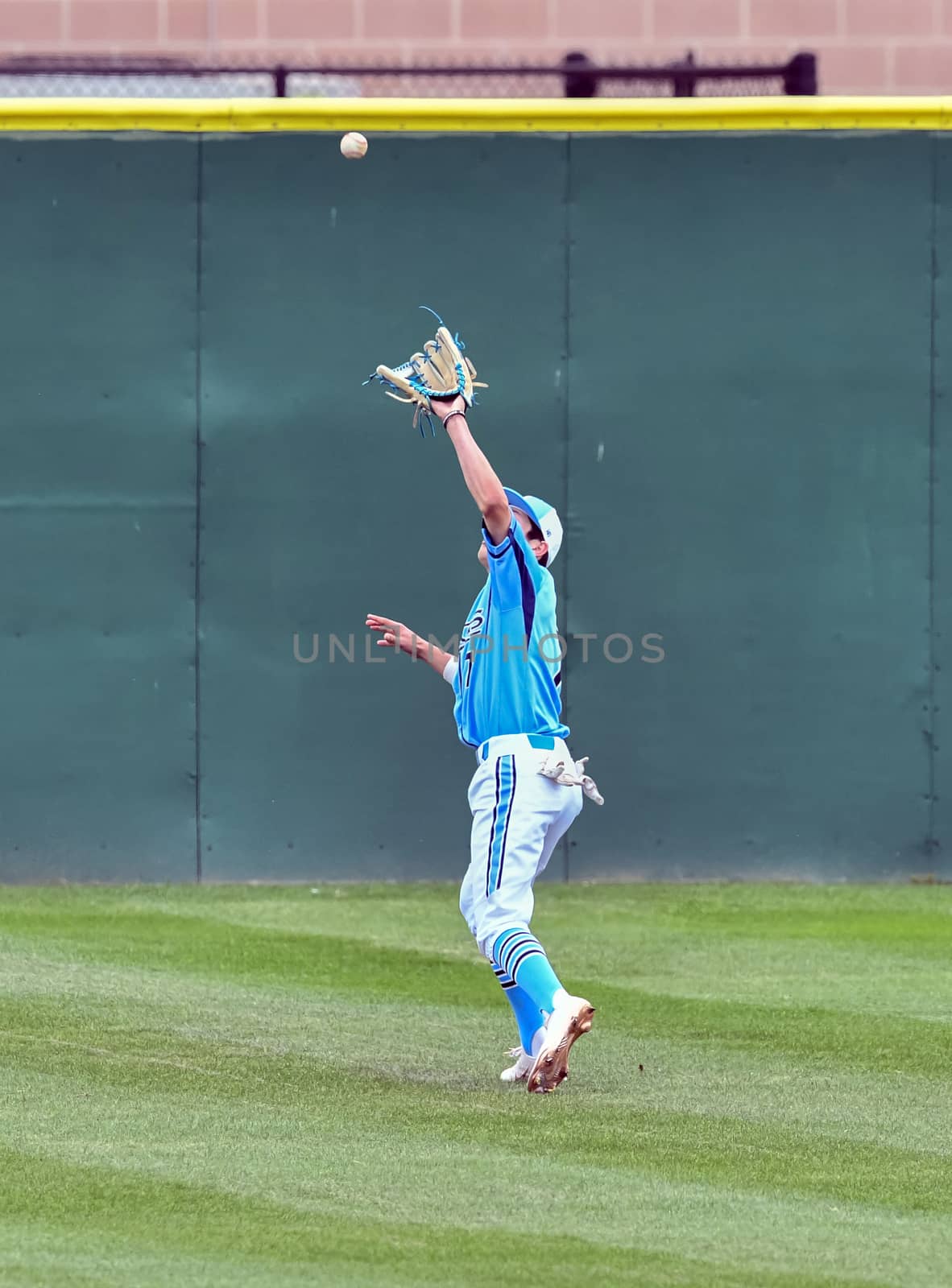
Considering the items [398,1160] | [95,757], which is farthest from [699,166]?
[398,1160]

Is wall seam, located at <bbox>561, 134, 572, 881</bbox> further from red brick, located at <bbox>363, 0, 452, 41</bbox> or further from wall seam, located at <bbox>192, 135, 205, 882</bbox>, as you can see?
wall seam, located at <bbox>192, 135, 205, 882</bbox>

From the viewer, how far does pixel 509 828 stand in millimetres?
6434

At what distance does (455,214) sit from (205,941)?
15.0 ft

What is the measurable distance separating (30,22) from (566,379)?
4162mm

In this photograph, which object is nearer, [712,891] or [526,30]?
[712,891]

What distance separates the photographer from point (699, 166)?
11391 millimetres

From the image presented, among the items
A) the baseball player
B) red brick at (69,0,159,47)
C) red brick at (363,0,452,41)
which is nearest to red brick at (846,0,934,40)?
red brick at (363,0,452,41)

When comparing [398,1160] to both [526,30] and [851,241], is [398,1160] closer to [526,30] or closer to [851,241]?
[851,241]

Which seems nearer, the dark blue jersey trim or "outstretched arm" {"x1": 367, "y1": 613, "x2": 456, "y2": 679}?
the dark blue jersey trim

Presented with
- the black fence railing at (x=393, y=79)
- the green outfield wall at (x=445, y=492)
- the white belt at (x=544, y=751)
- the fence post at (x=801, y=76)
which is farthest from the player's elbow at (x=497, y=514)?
the fence post at (x=801, y=76)

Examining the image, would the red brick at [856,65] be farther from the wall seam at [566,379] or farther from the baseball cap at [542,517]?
the baseball cap at [542,517]

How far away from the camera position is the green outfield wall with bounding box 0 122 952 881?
11.3 m

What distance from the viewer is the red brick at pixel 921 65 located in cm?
1233

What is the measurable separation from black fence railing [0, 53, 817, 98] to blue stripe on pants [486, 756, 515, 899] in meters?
6.43
